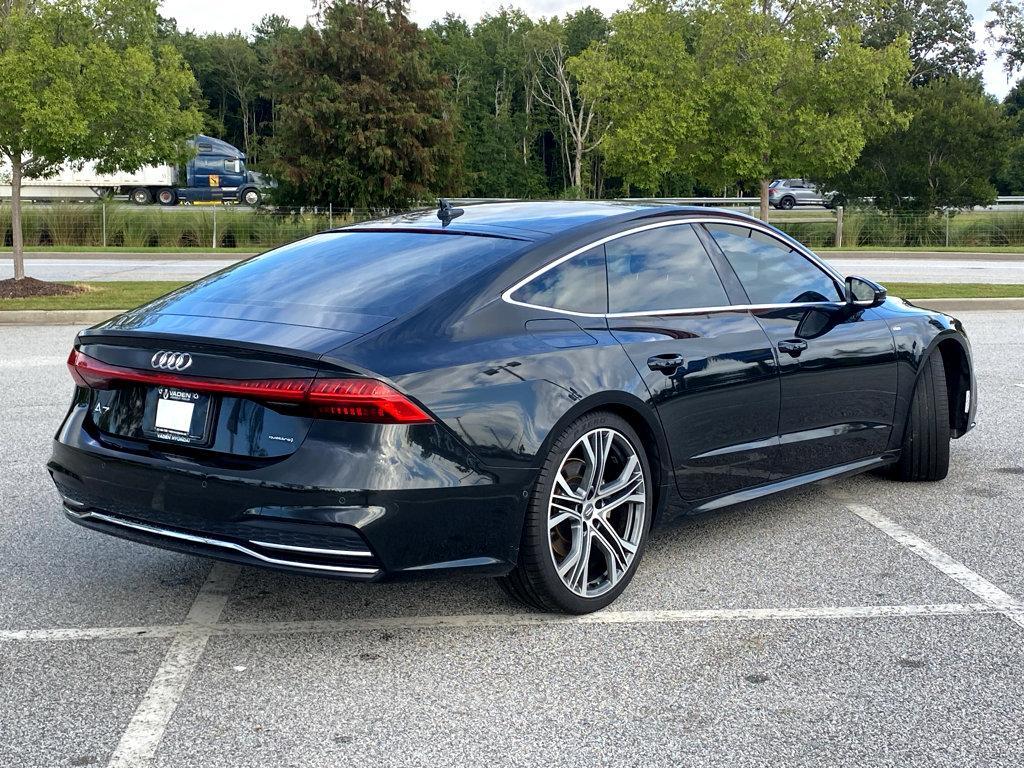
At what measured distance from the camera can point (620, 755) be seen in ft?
10.9

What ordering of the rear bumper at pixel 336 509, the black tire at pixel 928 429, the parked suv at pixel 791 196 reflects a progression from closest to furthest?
the rear bumper at pixel 336 509 → the black tire at pixel 928 429 → the parked suv at pixel 791 196

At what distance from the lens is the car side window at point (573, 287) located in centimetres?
454

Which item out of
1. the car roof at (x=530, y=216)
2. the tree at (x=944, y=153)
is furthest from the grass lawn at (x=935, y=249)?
the car roof at (x=530, y=216)

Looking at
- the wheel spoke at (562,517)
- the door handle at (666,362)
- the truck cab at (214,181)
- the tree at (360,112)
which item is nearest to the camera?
the wheel spoke at (562,517)

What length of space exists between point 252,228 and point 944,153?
78.2 feet

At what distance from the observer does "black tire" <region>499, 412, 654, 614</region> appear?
4203 mm

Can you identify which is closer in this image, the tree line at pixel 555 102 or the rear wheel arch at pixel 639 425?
the rear wheel arch at pixel 639 425

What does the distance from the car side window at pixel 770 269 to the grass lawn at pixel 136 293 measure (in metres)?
10.3

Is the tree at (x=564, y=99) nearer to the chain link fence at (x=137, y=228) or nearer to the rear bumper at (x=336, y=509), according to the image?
the chain link fence at (x=137, y=228)

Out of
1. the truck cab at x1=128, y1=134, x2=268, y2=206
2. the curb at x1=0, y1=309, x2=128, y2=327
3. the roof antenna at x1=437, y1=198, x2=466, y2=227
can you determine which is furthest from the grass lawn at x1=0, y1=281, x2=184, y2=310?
the truck cab at x1=128, y1=134, x2=268, y2=206

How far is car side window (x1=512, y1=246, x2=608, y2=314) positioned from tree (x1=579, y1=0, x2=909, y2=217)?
75.5ft

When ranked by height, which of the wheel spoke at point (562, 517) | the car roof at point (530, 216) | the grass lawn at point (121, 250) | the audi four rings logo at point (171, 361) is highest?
the car roof at point (530, 216)

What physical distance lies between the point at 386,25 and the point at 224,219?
14069 mm

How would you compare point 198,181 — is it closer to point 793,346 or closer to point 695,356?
point 793,346
